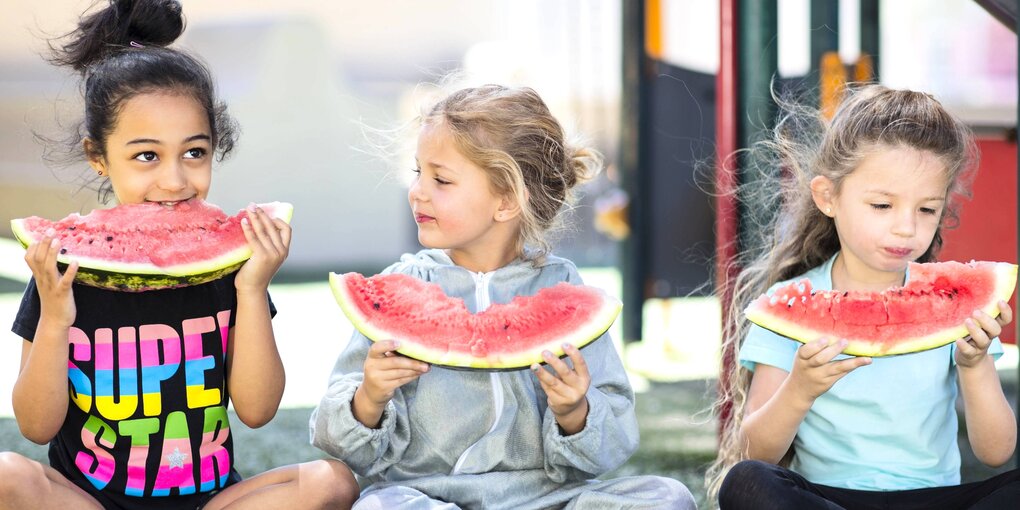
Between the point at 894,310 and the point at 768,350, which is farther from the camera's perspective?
the point at 768,350

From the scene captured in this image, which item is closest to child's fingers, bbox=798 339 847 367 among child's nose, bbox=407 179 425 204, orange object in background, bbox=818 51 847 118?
child's nose, bbox=407 179 425 204

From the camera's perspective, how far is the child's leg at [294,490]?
2.52 metres

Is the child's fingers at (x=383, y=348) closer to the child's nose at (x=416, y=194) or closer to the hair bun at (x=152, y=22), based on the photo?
the child's nose at (x=416, y=194)

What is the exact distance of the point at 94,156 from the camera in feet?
8.91

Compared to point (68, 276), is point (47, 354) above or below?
below

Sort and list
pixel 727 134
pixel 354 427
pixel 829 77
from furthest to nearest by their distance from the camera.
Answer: pixel 727 134
pixel 829 77
pixel 354 427

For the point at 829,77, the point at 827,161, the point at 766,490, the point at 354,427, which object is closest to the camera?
the point at 766,490

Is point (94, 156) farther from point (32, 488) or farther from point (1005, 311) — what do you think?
point (1005, 311)

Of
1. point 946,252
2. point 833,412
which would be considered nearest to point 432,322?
point 833,412

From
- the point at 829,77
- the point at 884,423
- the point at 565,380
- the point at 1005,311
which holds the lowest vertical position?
the point at 884,423

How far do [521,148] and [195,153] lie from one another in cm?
79

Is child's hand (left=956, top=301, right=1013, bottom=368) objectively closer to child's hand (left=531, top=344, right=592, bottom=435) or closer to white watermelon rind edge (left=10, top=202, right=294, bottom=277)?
child's hand (left=531, top=344, right=592, bottom=435)

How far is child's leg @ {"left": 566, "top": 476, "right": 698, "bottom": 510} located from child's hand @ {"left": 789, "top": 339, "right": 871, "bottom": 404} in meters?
0.39

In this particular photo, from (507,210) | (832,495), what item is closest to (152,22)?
(507,210)
